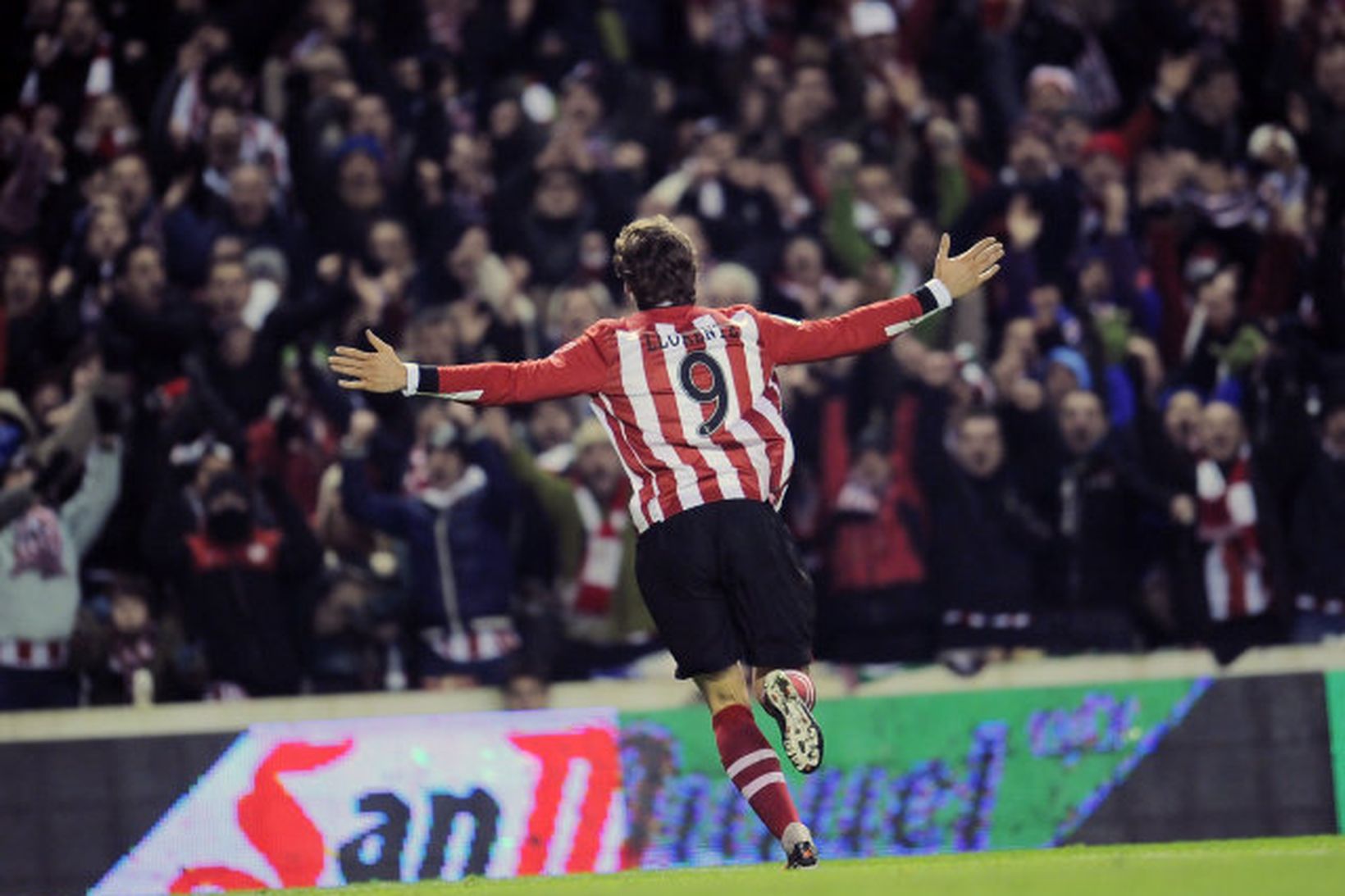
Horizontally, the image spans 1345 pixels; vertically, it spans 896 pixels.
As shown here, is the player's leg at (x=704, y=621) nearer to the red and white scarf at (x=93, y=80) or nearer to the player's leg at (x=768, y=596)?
the player's leg at (x=768, y=596)

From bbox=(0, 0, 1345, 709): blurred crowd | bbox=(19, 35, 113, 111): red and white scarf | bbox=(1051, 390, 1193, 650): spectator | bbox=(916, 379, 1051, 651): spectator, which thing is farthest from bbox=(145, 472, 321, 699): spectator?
bbox=(1051, 390, 1193, 650): spectator

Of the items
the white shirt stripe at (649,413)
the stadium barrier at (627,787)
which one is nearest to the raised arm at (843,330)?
the white shirt stripe at (649,413)

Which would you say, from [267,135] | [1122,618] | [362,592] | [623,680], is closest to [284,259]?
[267,135]

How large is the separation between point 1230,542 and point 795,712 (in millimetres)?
5057

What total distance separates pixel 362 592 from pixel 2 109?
4.27 m

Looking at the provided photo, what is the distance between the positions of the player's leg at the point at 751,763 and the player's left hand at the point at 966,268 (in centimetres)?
141

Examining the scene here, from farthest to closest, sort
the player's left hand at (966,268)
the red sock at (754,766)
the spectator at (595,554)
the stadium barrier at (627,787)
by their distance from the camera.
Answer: the spectator at (595,554)
the stadium barrier at (627,787)
the player's left hand at (966,268)
the red sock at (754,766)

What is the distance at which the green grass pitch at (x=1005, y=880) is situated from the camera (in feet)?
19.3

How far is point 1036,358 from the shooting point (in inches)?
481

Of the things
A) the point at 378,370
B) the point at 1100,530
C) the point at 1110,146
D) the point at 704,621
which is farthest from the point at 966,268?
the point at 1110,146

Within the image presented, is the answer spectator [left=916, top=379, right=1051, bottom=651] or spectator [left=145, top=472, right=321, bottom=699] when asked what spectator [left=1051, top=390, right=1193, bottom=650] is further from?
spectator [left=145, top=472, right=321, bottom=699]

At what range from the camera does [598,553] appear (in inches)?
447

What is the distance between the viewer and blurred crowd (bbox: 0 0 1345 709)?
11.2m

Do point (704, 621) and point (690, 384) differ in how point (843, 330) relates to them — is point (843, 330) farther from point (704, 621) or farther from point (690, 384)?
point (704, 621)
